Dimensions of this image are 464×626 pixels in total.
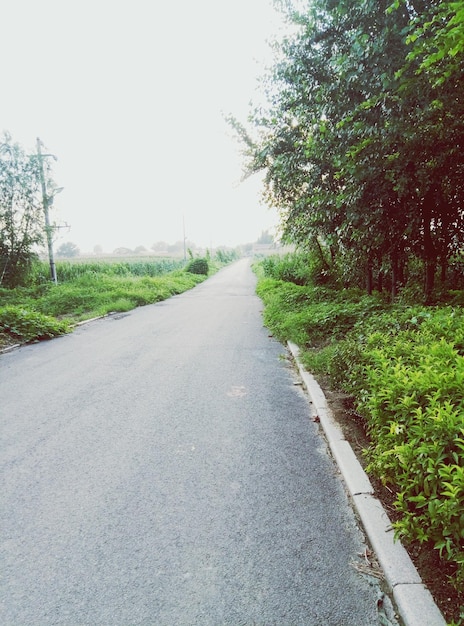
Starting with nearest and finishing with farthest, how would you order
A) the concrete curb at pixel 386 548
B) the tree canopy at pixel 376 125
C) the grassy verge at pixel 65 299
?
1. the concrete curb at pixel 386 548
2. the tree canopy at pixel 376 125
3. the grassy verge at pixel 65 299

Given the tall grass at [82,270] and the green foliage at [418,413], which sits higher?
the tall grass at [82,270]

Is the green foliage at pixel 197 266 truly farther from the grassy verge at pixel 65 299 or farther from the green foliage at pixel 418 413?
the green foliage at pixel 418 413

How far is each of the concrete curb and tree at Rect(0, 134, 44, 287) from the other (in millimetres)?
16772

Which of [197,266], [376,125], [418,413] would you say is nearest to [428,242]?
[376,125]

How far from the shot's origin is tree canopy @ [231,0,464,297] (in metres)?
5.03

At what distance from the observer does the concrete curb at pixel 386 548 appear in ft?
5.98

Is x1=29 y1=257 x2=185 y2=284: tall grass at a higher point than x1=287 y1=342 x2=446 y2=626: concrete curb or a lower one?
higher

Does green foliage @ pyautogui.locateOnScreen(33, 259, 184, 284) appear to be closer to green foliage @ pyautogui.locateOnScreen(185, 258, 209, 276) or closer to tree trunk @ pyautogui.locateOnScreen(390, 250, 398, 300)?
green foliage @ pyautogui.locateOnScreen(185, 258, 209, 276)

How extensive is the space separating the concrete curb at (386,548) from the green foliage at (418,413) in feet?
0.39

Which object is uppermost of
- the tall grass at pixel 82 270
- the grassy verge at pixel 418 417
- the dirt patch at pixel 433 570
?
the tall grass at pixel 82 270

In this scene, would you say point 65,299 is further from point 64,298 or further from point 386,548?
point 386,548

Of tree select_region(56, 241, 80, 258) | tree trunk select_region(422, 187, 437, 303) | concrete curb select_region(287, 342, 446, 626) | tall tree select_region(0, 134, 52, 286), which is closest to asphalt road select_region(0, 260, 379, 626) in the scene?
concrete curb select_region(287, 342, 446, 626)

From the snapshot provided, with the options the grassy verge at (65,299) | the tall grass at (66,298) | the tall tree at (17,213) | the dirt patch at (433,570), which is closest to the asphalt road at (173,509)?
the dirt patch at (433,570)

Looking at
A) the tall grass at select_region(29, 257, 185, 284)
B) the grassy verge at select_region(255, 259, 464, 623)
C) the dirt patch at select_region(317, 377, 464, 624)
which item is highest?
the tall grass at select_region(29, 257, 185, 284)
